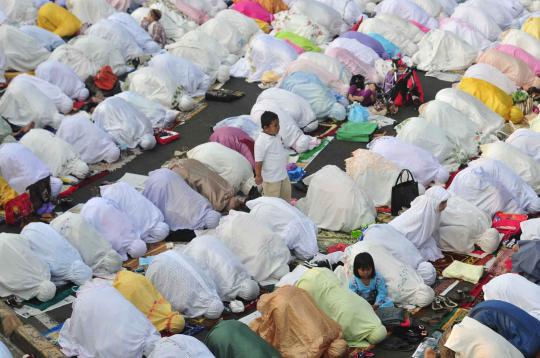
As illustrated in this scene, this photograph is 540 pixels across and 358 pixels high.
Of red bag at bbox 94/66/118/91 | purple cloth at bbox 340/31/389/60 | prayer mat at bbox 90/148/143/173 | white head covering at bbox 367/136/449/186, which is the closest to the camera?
white head covering at bbox 367/136/449/186

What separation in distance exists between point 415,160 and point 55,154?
4.71 metres

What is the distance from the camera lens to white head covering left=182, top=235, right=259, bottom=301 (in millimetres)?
10977

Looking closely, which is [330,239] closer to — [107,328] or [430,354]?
[430,354]

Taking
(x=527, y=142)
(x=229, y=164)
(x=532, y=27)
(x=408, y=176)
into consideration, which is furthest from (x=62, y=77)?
(x=532, y=27)

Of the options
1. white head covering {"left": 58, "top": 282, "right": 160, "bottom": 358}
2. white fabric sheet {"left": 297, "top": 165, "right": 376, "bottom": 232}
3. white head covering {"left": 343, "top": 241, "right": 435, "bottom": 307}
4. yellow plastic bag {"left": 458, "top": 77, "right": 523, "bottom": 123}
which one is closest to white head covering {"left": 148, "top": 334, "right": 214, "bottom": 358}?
white head covering {"left": 58, "top": 282, "right": 160, "bottom": 358}

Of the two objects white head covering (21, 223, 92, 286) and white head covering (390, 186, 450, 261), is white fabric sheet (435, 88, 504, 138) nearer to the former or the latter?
white head covering (390, 186, 450, 261)

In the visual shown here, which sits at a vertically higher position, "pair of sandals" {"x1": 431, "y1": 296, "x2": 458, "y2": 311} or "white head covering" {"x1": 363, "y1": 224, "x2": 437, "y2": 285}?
"white head covering" {"x1": 363, "y1": 224, "x2": 437, "y2": 285}

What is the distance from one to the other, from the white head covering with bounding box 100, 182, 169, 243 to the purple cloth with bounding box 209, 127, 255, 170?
1.86m

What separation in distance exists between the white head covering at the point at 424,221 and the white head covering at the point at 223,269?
1915 mm

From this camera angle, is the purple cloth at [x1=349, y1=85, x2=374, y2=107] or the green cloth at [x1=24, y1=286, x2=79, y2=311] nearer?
the green cloth at [x1=24, y1=286, x2=79, y2=311]

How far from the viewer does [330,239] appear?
1234 centimetres

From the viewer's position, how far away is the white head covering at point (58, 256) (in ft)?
36.7

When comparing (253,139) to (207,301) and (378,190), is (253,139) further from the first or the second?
(207,301)

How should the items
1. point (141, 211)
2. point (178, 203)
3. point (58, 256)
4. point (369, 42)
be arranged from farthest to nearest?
point (369, 42)
point (178, 203)
point (141, 211)
point (58, 256)
